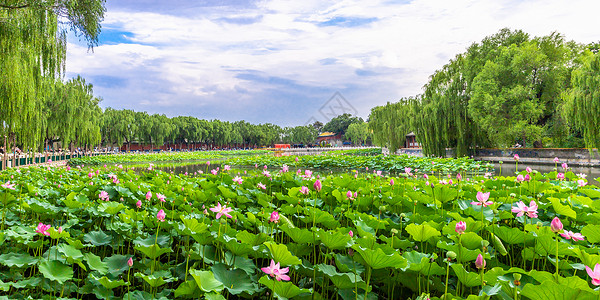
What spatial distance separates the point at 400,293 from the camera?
1.74m

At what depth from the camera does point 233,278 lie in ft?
4.86


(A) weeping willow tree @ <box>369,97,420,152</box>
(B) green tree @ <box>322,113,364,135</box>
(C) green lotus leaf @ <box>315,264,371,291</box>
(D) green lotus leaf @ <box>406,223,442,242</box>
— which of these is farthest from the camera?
(B) green tree @ <box>322,113,364,135</box>

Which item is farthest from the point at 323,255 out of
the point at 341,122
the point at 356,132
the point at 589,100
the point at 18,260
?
the point at 341,122

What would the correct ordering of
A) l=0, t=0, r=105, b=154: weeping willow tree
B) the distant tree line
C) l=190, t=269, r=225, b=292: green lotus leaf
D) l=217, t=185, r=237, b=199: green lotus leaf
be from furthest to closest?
1. the distant tree line
2. l=0, t=0, r=105, b=154: weeping willow tree
3. l=217, t=185, r=237, b=199: green lotus leaf
4. l=190, t=269, r=225, b=292: green lotus leaf

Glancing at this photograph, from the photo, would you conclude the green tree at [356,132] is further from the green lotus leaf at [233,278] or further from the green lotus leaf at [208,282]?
the green lotus leaf at [208,282]

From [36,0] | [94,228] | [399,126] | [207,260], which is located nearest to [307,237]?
[207,260]

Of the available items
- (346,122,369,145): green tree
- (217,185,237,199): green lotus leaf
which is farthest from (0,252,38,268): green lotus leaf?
(346,122,369,145): green tree

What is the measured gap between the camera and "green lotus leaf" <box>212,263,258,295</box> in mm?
1440

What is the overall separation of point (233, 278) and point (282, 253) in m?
0.32

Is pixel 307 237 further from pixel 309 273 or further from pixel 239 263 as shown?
pixel 239 263

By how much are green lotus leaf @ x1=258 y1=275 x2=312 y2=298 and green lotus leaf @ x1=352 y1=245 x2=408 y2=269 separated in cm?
25

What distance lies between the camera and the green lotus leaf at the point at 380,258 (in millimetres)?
1270

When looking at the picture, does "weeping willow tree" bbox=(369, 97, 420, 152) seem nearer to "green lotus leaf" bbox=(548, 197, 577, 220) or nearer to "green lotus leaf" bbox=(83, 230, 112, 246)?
"green lotus leaf" bbox=(548, 197, 577, 220)

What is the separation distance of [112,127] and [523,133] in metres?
35.9
